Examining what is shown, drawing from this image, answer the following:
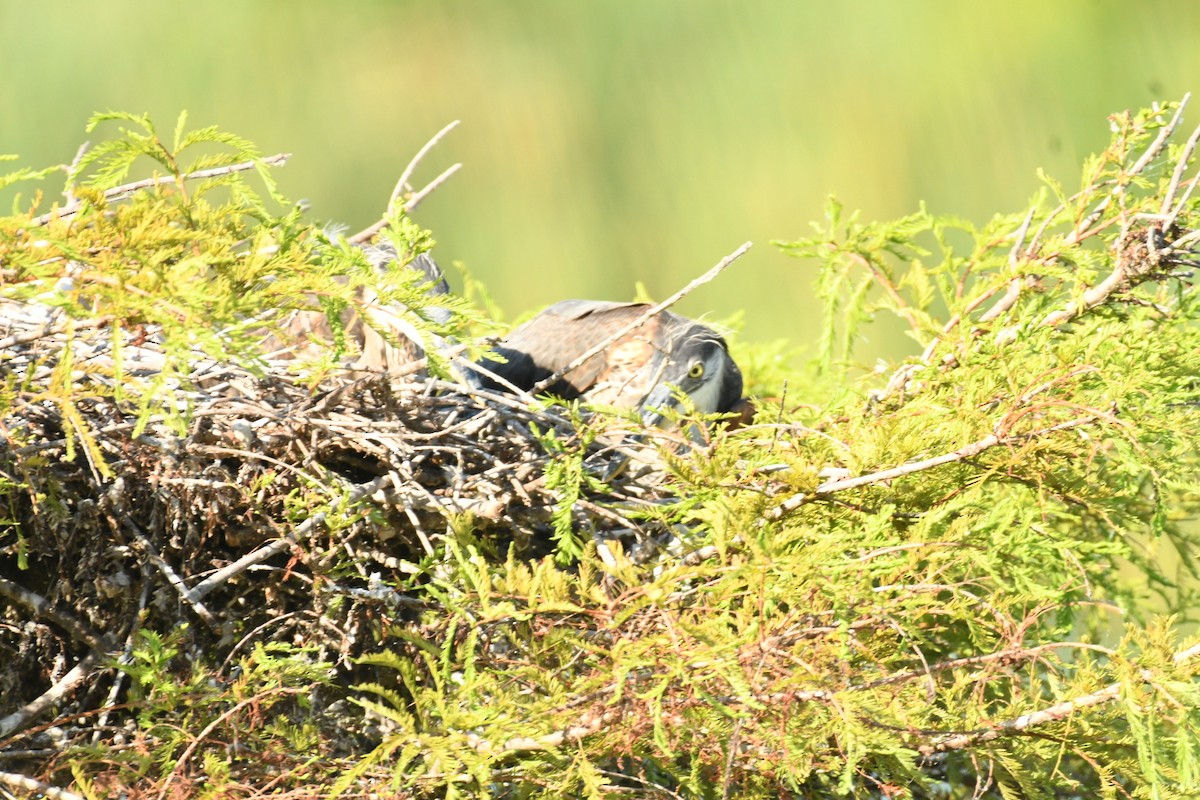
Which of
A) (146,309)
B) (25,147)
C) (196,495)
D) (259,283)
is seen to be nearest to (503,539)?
(196,495)

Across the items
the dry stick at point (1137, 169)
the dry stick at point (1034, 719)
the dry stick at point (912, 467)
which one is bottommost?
the dry stick at point (1034, 719)

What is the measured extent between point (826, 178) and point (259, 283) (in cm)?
184

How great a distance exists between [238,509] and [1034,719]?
100 cm

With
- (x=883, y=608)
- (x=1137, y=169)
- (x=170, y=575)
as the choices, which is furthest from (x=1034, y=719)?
(x=170, y=575)

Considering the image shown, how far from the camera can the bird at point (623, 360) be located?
7.00 feet

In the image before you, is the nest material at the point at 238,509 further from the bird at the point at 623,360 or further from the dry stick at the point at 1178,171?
the dry stick at the point at 1178,171

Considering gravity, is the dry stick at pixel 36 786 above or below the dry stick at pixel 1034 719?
above

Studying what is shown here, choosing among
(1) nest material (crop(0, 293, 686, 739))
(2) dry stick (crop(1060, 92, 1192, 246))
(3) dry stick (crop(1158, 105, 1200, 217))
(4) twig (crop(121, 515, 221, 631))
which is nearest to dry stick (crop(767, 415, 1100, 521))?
(1) nest material (crop(0, 293, 686, 739))

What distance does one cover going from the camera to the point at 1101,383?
Result: 60.1 inches

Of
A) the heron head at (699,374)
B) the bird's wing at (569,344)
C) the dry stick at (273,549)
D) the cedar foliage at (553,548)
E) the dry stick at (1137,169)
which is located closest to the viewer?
the cedar foliage at (553,548)

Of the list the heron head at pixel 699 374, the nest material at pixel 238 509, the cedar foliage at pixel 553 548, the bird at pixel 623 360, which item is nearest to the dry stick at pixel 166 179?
the cedar foliage at pixel 553 548

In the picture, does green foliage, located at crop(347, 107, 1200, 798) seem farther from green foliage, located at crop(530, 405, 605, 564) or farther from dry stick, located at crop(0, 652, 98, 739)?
dry stick, located at crop(0, 652, 98, 739)

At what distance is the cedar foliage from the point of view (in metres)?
1.25

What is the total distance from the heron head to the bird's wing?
0.37 ft
